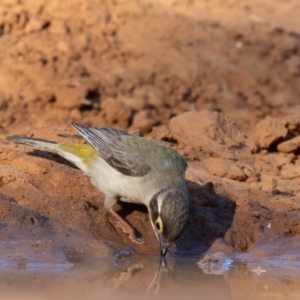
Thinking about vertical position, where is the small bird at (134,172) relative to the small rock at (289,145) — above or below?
above

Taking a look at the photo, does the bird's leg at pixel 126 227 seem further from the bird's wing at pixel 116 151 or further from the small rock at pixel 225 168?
the small rock at pixel 225 168

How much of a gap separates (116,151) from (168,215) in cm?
126

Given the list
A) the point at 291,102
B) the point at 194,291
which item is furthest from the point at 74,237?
the point at 291,102

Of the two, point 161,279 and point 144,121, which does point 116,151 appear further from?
point 144,121

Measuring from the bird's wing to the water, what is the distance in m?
0.94

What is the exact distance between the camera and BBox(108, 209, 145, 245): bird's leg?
809 cm

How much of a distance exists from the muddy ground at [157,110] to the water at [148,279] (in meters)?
0.22

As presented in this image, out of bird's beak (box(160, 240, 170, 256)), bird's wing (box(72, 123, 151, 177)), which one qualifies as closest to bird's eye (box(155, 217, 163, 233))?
bird's beak (box(160, 240, 170, 256))

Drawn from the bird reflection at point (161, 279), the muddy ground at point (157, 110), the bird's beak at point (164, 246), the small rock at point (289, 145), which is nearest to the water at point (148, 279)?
the bird reflection at point (161, 279)

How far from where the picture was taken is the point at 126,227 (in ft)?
26.8

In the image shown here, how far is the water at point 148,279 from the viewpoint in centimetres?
629

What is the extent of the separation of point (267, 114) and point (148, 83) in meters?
1.76

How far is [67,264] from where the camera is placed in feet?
23.6

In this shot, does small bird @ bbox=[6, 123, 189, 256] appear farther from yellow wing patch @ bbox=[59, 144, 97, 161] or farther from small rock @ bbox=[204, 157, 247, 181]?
small rock @ bbox=[204, 157, 247, 181]
